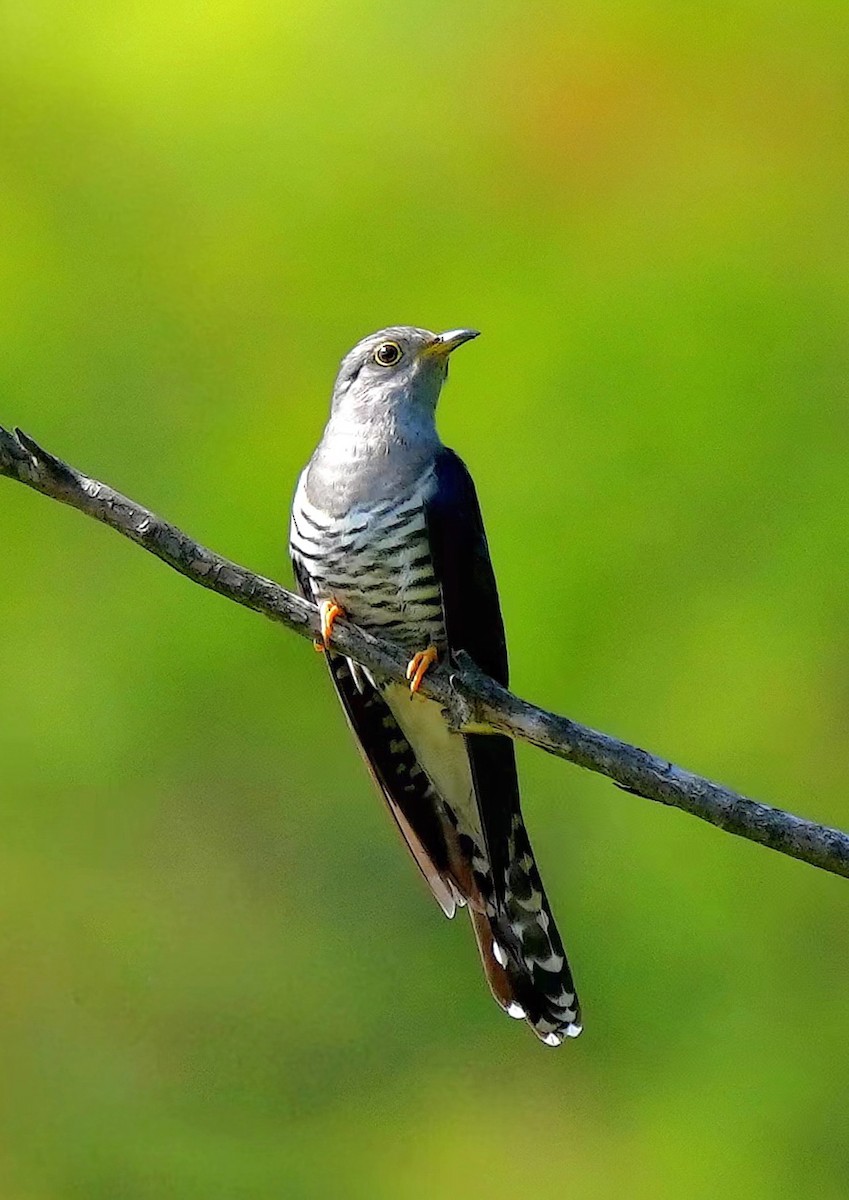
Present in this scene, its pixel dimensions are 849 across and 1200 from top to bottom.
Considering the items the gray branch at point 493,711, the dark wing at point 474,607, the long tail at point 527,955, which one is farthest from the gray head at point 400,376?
the long tail at point 527,955

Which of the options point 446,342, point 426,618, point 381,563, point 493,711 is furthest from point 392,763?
point 446,342

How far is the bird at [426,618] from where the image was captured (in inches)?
95.7

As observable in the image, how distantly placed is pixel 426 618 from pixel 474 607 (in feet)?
0.34

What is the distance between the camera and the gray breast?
243 centimetres

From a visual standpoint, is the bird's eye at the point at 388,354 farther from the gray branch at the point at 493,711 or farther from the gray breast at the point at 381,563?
the gray branch at the point at 493,711

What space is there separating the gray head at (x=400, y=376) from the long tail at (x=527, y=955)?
766 mm

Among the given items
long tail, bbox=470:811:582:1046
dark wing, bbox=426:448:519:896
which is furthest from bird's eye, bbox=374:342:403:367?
long tail, bbox=470:811:582:1046

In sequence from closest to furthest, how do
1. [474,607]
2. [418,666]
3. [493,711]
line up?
[493,711], [418,666], [474,607]

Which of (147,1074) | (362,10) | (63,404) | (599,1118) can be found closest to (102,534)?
(63,404)

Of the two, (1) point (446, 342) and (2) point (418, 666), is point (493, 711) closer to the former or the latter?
(2) point (418, 666)

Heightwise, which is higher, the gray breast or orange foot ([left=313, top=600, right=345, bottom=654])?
the gray breast

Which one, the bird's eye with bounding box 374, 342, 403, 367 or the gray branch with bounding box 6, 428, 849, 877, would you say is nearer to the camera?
the gray branch with bounding box 6, 428, 849, 877

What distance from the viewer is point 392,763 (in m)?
2.71

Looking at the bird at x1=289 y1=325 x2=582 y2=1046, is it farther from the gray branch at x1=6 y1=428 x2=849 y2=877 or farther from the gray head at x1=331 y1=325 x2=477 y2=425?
the gray branch at x1=6 y1=428 x2=849 y2=877
